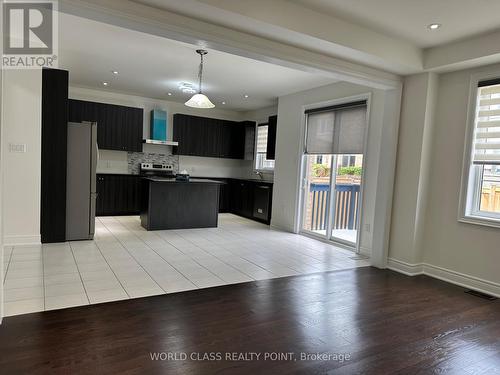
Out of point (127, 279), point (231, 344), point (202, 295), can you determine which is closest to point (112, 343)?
point (231, 344)

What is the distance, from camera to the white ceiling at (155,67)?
3.84 meters

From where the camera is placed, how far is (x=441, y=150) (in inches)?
155

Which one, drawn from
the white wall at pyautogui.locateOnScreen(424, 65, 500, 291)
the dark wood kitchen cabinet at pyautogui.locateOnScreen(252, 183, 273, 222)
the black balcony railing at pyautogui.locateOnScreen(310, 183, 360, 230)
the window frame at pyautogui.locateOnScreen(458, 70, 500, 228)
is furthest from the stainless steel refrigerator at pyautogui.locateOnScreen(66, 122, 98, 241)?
the window frame at pyautogui.locateOnScreen(458, 70, 500, 228)

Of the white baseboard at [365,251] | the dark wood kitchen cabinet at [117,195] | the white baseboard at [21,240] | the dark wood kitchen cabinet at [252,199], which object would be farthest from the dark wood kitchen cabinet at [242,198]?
the white baseboard at [21,240]

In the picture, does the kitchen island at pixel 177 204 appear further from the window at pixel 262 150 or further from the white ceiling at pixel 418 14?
the white ceiling at pixel 418 14

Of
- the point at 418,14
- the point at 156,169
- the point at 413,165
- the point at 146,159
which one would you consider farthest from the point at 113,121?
the point at 418,14

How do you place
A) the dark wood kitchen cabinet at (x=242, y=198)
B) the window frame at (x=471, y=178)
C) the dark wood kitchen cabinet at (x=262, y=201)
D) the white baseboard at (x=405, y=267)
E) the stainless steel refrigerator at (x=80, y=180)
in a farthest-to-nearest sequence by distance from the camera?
the dark wood kitchen cabinet at (x=242, y=198) → the dark wood kitchen cabinet at (x=262, y=201) → the stainless steel refrigerator at (x=80, y=180) → the white baseboard at (x=405, y=267) → the window frame at (x=471, y=178)

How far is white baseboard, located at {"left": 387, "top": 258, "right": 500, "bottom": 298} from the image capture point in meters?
3.52

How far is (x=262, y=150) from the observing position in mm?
7992

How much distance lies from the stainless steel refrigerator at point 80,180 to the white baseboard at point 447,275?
4183 millimetres

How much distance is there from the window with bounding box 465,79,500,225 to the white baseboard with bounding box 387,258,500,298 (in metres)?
0.67

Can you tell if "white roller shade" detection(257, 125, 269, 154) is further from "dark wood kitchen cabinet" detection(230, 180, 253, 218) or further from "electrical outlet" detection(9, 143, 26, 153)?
"electrical outlet" detection(9, 143, 26, 153)

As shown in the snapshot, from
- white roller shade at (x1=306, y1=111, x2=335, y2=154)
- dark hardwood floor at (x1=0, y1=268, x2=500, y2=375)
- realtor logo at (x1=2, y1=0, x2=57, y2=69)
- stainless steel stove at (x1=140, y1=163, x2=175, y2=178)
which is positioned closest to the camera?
dark hardwood floor at (x1=0, y1=268, x2=500, y2=375)

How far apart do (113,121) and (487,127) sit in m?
6.50
